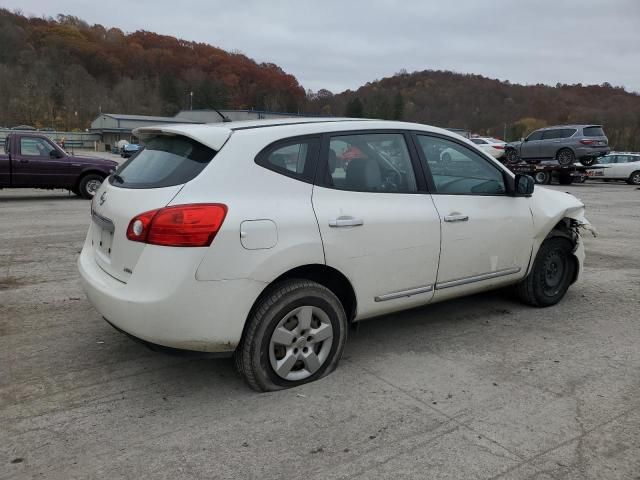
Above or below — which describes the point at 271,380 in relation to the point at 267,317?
below

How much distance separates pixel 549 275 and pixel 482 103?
84355 millimetres

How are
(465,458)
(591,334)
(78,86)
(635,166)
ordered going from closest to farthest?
(465,458) → (591,334) → (635,166) → (78,86)

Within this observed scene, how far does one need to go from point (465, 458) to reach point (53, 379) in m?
2.57

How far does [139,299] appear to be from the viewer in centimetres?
299

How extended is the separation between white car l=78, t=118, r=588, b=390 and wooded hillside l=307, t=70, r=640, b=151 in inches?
2792

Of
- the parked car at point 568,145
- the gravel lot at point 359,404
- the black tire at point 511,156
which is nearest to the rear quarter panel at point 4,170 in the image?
the gravel lot at point 359,404

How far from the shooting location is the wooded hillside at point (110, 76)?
98812 mm

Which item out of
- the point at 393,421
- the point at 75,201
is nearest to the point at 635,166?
the point at 75,201

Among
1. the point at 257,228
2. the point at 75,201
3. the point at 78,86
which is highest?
the point at 78,86

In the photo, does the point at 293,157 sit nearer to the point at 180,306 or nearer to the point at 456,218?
the point at 180,306

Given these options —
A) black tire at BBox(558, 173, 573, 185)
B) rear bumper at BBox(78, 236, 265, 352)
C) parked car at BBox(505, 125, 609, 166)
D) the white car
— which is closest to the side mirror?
the white car

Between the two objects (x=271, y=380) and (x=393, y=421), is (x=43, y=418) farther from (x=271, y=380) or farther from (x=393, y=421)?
(x=393, y=421)

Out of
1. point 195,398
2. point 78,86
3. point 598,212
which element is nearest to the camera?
point 195,398

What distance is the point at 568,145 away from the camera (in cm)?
2312
